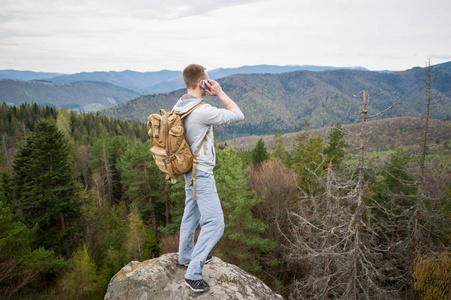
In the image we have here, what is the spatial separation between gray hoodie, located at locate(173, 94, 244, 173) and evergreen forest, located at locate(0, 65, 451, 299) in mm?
4566

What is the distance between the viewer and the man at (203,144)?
11.5 feet

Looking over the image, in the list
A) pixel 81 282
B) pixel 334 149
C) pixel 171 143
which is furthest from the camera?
pixel 334 149

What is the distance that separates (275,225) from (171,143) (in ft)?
50.4

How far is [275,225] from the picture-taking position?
1731 cm

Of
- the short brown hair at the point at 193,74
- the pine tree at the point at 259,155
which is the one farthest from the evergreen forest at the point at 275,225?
the short brown hair at the point at 193,74

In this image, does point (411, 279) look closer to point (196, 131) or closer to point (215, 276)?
point (215, 276)

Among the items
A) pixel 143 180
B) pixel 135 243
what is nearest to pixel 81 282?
pixel 135 243

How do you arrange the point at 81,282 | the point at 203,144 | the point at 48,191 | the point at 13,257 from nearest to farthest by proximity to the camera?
the point at 203,144
the point at 13,257
the point at 81,282
the point at 48,191

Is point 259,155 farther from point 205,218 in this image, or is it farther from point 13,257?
point 205,218

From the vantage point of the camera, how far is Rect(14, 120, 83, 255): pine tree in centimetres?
1644

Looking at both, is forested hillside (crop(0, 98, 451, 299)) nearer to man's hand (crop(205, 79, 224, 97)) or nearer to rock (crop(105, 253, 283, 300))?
rock (crop(105, 253, 283, 300))

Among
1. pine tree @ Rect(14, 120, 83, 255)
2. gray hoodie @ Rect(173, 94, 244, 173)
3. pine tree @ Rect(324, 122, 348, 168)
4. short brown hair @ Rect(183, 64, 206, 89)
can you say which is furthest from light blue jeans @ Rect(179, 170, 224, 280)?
pine tree @ Rect(324, 122, 348, 168)

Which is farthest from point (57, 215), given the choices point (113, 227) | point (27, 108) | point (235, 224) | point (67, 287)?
point (27, 108)

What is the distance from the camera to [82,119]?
79938 millimetres
